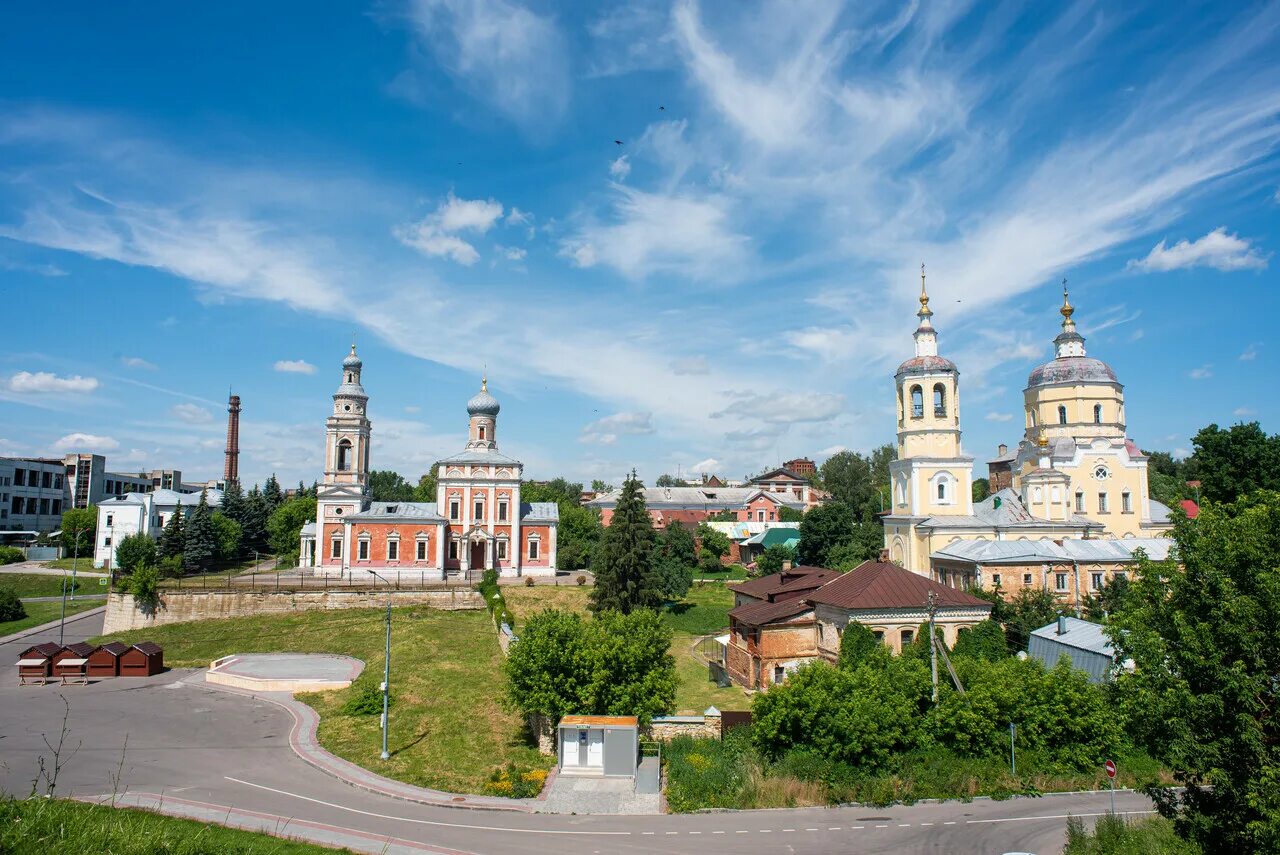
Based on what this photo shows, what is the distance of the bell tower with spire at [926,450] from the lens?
4288 cm

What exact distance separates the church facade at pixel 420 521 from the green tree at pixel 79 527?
29704 mm

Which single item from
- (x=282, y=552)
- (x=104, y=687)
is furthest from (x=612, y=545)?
(x=282, y=552)

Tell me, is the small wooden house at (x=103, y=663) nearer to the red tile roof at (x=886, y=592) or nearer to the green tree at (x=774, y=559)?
the red tile roof at (x=886, y=592)

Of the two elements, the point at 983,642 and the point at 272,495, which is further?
the point at 272,495

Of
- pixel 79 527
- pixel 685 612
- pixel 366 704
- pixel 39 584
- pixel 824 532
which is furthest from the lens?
pixel 79 527

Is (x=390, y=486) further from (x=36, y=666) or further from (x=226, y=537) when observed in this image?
(x=36, y=666)

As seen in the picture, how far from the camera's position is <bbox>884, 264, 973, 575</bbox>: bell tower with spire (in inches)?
1688

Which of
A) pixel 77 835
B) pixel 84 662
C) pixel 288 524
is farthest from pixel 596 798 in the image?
pixel 288 524

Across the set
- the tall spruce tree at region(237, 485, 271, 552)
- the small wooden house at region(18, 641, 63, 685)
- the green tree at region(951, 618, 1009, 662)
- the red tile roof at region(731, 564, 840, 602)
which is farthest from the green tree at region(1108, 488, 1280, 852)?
the tall spruce tree at region(237, 485, 271, 552)

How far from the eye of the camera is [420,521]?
169 ft

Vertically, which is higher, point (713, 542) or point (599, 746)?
point (713, 542)

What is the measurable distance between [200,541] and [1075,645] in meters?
56.1

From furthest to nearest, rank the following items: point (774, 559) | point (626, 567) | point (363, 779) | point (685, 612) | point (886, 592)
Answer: point (774, 559), point (685, 612), point (626, 567), point (886, 592), point (363, 779)

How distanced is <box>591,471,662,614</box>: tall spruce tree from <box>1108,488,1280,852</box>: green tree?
2875cm
